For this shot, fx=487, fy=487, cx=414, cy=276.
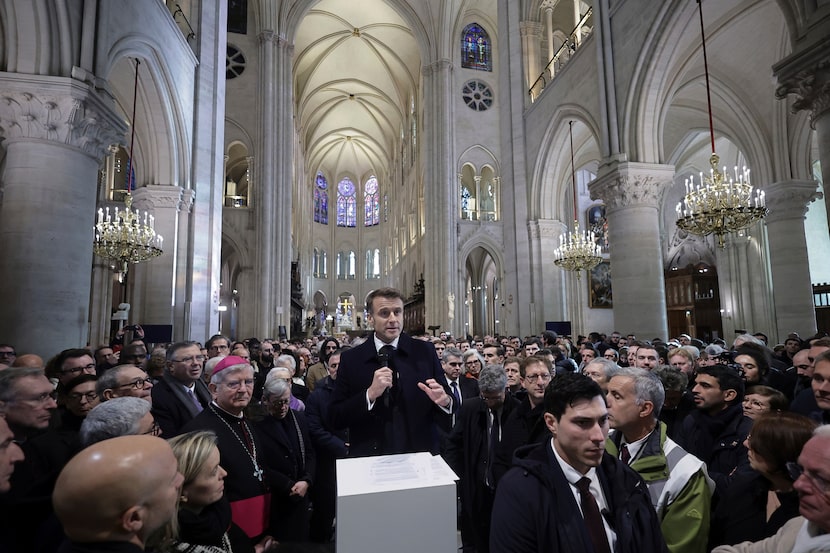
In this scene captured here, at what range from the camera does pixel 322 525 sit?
3494 millimetres

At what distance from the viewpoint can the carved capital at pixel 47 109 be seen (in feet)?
20.0

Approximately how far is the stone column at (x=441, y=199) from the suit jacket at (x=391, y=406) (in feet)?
66.7

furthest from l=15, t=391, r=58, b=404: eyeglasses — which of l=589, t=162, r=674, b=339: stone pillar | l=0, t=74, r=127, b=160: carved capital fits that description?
l=589, t=162, r=674, b=339: stone pillar

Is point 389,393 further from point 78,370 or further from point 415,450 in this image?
point 78,370

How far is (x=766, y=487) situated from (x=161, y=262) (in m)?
11.7

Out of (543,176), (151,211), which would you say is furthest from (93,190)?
(543,176)

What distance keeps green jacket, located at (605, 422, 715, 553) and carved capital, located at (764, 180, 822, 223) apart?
1380cm

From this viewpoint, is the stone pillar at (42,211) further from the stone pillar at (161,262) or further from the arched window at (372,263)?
the arched window at (372,263)

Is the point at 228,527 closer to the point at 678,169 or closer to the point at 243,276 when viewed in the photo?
the point at 243,276

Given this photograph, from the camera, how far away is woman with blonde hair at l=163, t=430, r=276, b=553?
5.79ft

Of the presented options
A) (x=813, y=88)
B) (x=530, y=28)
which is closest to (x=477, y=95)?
(x=530, y=28)

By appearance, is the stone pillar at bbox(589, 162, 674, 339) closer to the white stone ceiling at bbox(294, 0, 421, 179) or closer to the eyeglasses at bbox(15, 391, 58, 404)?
the eyeglasses at bbox(15, 391, 58, 404)

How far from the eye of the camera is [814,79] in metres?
5.73

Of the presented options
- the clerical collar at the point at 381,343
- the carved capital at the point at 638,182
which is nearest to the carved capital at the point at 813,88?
the carved capital at the point at 638,182
